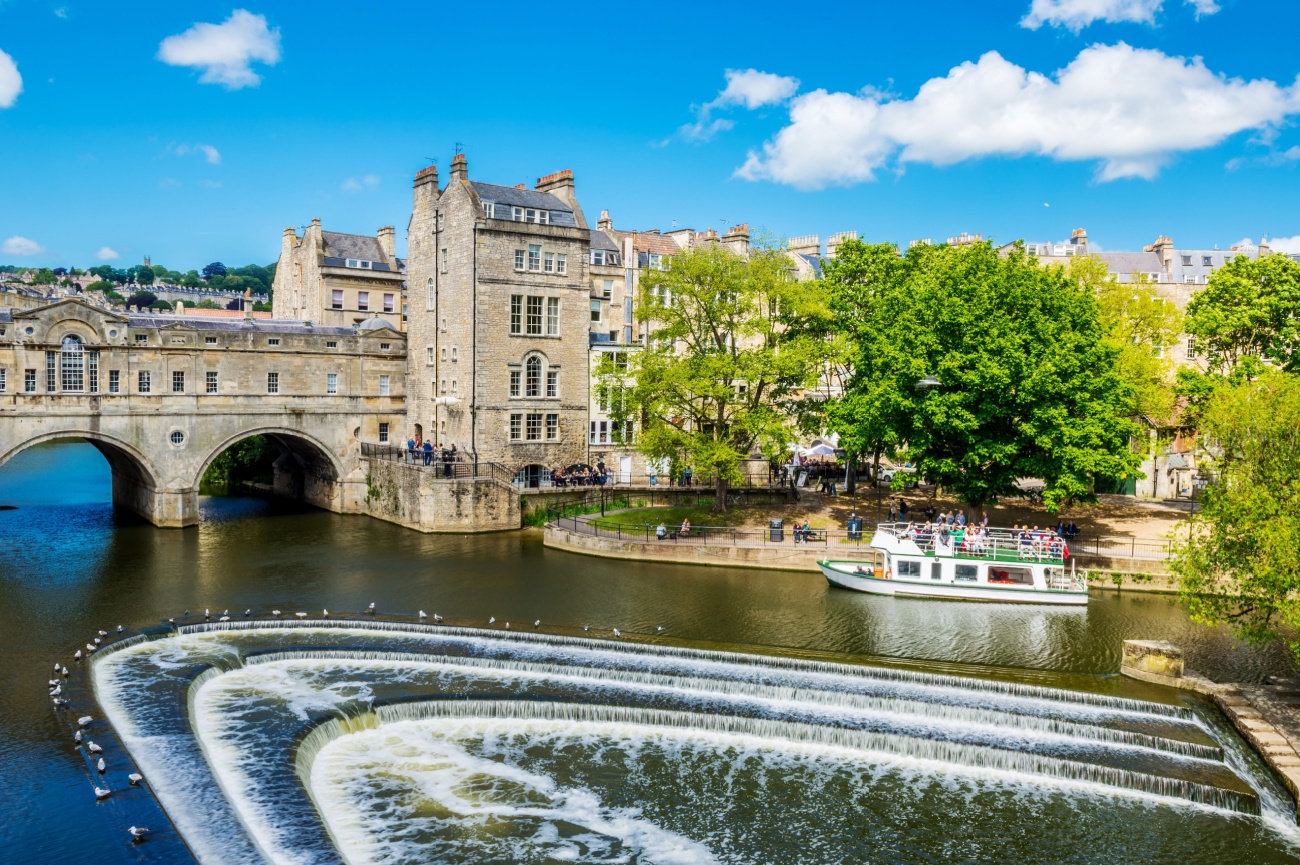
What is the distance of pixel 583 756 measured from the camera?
22.9m

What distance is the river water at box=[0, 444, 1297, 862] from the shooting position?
63.6 feet

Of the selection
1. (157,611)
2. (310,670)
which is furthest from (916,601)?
(157,611)

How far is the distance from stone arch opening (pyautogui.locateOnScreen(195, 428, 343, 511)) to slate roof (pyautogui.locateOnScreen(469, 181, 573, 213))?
1619 cm

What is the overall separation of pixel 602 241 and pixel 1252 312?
123 feet

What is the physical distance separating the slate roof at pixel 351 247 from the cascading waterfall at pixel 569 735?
43848 mm

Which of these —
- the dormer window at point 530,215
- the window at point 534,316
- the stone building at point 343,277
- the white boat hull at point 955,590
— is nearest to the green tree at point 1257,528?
the white boat hull at point 955,590

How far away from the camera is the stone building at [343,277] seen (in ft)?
223

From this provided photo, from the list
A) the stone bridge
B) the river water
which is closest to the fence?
the river water

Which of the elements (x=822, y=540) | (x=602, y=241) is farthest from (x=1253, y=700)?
(x=602, y=241)

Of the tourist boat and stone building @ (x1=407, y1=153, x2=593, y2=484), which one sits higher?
stone building @ (x1=407, y1=153, x2=593, y2=484)

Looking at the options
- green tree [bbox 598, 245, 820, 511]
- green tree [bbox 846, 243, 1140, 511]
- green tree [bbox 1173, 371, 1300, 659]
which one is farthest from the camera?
green tree [bbox 598, 245, 820, 511]

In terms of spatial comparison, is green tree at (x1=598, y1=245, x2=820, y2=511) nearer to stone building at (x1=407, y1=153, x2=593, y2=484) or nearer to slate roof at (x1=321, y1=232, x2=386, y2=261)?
stone building at (x1=407, y1=153, x2=593, y2=484)

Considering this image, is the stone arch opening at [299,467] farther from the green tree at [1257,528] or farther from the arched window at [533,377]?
the green tree at [1257,528]

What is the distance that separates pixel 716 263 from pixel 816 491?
15.0 meters
